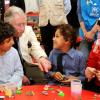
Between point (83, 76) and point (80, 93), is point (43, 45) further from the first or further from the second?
point (80, 93)

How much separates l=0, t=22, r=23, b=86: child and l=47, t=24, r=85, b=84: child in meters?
0.43

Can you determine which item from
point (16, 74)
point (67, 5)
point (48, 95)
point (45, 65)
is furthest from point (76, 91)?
point (67, 5)

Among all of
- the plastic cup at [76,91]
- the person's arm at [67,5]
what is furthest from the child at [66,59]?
the person's arm at [67,5]

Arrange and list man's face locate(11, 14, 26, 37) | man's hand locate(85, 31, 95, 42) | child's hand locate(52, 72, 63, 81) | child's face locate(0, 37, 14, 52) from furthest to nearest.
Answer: man's hand locate(85, 31, 95, 42) → man's face locate(11, 14, 26, 37) → child's hand locate(52, 72, 63, 81) → child's face locate(0, 37, 14, 52)

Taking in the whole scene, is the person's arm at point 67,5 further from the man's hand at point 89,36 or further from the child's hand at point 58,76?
the child's hand at point 58,76

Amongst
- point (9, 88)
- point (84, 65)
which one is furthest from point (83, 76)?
point (9, 88)

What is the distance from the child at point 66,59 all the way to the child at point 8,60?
1.41 ft

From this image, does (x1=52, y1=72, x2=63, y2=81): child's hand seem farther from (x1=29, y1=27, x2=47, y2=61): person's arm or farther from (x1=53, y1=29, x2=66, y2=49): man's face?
(x1=29, y1=27, x2=47, y2=61): person's arm

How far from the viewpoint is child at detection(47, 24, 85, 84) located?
3.61 m

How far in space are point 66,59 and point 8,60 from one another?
27.5 inches

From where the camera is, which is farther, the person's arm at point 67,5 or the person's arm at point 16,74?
the person's arm at point 67,5

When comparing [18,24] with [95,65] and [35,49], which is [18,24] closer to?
[35,49]

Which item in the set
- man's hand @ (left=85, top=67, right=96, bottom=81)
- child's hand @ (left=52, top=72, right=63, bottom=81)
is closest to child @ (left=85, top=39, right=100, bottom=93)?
man's hand @ (left=85, top=67, right=96, bottom=81)

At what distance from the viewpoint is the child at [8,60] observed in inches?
124
